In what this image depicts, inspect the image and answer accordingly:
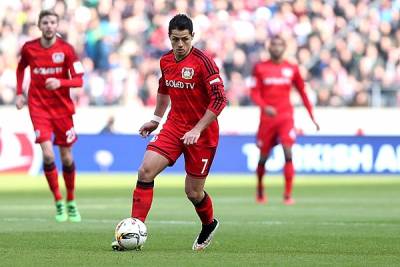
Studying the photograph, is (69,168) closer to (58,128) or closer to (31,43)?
(58,128)

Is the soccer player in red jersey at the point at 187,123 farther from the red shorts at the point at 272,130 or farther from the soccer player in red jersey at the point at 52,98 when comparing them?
the red shorts at the point at 272,130

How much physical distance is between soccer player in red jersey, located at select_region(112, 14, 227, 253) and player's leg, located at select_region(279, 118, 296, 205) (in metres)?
7.96

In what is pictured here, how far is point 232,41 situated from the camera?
3200 centimetres

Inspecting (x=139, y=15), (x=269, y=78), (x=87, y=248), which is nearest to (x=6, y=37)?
(x=139, y=15)

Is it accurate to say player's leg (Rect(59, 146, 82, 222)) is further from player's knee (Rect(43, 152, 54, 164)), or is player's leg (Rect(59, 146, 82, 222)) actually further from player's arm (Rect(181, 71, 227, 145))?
player's arm (Rect(181, 71, 227, 145))

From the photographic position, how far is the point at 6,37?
30984mm

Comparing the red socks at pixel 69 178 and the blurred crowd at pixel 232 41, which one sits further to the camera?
the blurred crowd at pixel 232 41

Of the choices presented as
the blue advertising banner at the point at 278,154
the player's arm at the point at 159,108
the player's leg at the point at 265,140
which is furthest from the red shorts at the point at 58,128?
the blue advertising banner at the point at 278,154

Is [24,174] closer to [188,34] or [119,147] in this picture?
[119,147]

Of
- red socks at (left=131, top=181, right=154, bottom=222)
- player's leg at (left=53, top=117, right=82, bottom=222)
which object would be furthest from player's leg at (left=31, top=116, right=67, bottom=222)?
red socks at (left=131, top=181, right=154, bottom=222)

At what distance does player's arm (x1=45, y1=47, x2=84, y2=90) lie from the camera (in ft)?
45.3

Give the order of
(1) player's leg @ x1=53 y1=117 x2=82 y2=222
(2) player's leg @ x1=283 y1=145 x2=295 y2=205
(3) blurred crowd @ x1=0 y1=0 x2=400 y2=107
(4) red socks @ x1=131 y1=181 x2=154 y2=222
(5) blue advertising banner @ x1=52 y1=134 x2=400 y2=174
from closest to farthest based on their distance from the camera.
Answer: (4) red socks @ x1=131 y1=181 x2=154 y2=222 → (1) player's leg @ x1=53 y1=117 x2=82 y2=222 → (2) player's leg @ x1=283 y1=145 x2=295 y2=205 → (5) blue advertising banner @ x1=52 y1=134 x2=400 y2=174 → (3) blurred crowd @ x1=0 y1=0 x2=400 y2=107

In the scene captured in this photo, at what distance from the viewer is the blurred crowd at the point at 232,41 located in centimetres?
3073

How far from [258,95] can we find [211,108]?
29.5 ft
